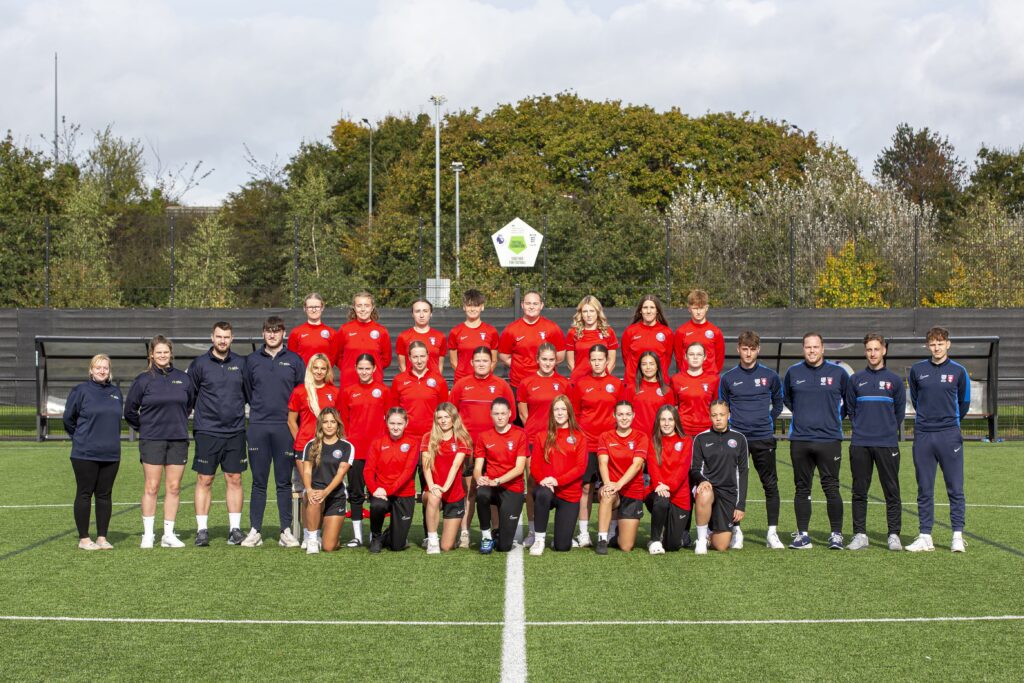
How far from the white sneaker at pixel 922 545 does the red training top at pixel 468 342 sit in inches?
147

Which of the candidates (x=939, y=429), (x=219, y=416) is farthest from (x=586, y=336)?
(x=219, y=416)

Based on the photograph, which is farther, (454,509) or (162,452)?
(162,452)

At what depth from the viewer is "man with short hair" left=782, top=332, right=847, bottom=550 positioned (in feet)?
30.0

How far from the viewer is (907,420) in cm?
2017

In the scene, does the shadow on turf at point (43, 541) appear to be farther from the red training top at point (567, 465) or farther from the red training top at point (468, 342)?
the red training top at point (567, 465)

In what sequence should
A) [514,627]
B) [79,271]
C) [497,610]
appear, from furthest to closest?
[79,271] < [497,610] < [514,627]

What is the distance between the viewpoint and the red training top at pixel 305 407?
9.24 m

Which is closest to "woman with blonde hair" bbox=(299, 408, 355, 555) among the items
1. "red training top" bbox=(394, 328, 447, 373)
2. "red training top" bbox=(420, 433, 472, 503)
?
"red training top" bbox=(420, 433, 472, 503)

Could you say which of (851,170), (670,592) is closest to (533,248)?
(670,592)

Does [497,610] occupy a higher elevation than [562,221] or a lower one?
lower

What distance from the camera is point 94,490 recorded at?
923 cm

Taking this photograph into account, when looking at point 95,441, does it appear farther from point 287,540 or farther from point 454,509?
point 454,509

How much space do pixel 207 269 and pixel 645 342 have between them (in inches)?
805

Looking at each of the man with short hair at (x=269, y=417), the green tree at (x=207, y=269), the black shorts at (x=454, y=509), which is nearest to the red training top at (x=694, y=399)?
the black shorts at (x=454, y=509)
